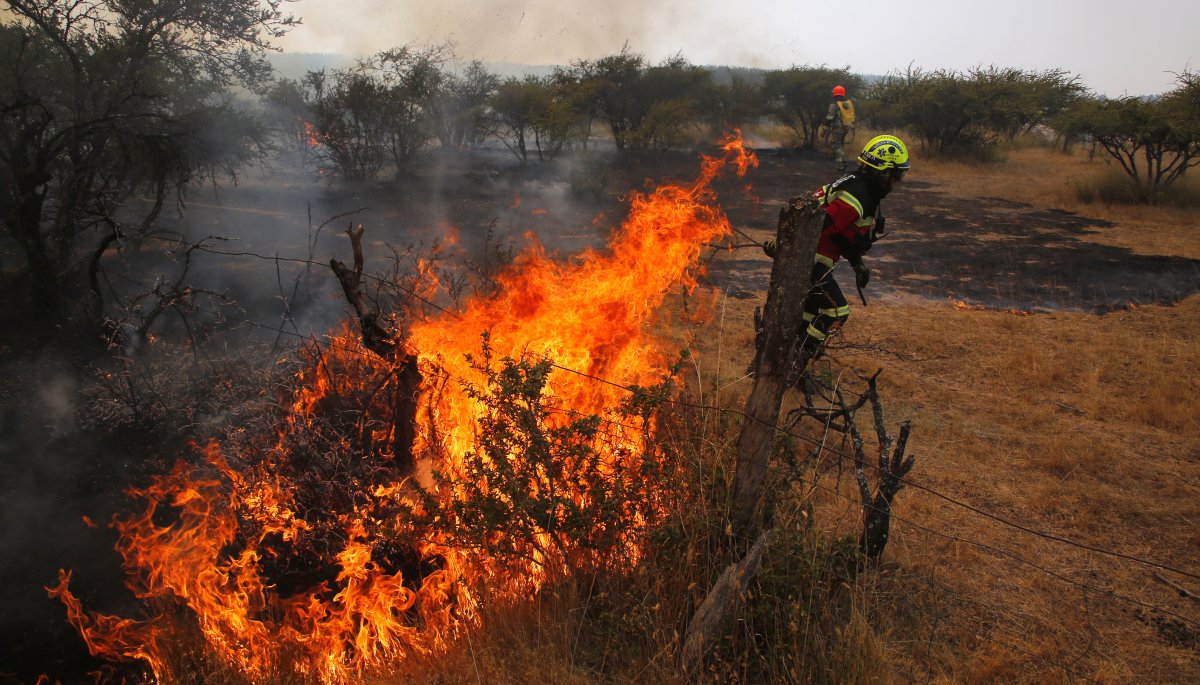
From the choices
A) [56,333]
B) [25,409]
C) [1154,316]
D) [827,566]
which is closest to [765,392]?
[827,566]

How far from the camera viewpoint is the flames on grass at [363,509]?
3.65 metres

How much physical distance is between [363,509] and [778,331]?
9.94 feet

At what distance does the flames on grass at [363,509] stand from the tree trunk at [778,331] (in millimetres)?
560

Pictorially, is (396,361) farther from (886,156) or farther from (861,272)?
(886,156)

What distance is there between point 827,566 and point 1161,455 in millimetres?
4291

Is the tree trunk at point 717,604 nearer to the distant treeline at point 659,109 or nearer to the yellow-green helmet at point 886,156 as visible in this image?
the yellow-green helmet at point 886,156

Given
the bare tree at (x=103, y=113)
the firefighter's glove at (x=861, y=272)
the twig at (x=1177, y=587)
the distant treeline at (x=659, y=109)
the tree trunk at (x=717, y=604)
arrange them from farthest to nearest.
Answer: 1. the distant treeline at (x=659, y=109)
2. the bare tree at (x=103, y=113)
3. the firefighter's glove at (x=861, y=272)
4. the twig at (x=1177, y=587)
5. the tree trunk at (x=717, y=604)

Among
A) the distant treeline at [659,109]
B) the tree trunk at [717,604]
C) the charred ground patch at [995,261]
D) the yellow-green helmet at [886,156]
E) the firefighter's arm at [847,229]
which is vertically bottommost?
the tree trunk at [717,604]

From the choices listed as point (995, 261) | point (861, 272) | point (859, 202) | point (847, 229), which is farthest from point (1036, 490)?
point (995, 261)

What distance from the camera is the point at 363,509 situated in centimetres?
442

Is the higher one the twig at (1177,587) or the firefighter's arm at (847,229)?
the firefighter's arm at (847,229)

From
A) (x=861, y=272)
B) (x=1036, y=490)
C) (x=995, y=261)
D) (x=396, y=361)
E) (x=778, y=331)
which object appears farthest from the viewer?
(x=995, y=261)

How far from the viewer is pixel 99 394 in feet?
20.0

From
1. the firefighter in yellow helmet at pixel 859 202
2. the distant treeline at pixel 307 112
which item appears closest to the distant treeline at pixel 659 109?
the distant treeline at pixel 307 112
